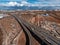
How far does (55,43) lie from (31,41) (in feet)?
12.2

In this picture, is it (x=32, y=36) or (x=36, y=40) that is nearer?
(x=36, y=40)

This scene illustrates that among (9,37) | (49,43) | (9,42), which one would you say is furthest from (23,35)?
(49,43)

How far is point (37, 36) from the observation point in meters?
31.0

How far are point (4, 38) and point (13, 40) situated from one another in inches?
70.2

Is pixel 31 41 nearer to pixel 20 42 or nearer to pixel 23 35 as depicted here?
pixel 20 42

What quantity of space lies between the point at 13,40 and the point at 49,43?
21.6 feet

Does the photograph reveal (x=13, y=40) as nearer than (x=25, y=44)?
No

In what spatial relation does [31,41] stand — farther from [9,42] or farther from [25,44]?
[9,42]

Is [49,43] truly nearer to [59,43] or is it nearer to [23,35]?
[59,43]

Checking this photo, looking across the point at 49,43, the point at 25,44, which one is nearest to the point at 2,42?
the point at 25,44

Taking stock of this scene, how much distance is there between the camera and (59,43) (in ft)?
86.3

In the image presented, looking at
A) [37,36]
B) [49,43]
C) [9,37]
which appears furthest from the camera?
[9,37]

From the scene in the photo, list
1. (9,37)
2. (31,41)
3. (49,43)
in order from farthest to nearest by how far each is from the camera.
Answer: (9,37), (31,41), (49,43)

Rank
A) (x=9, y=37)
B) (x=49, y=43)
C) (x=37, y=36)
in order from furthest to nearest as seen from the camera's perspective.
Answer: (x=9, y=37) → (x=37, y=36) → (x=49, y=43)
